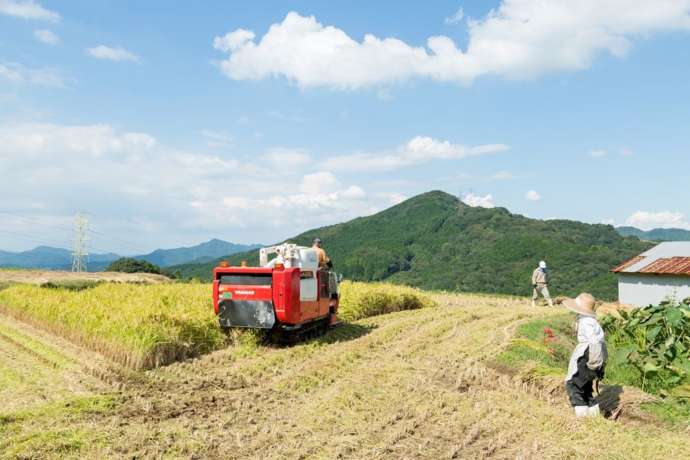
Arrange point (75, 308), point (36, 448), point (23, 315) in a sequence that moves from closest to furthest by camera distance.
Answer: point (36, 448), point (75, 308), point (23, 315)

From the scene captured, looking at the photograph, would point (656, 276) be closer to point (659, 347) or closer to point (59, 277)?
point (659, 347)

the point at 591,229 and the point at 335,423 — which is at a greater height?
the point at 591,229

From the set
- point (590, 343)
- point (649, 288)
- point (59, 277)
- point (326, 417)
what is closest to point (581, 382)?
point (590, 343)

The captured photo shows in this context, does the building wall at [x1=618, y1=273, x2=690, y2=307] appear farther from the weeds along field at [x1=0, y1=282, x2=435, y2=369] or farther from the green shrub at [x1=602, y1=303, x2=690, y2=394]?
the weeds along field at [x1=0, y1=282, x2=435, y2=369]

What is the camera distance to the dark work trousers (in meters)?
7.54

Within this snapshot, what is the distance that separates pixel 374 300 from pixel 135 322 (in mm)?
9706

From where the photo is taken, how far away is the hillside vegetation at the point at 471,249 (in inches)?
2416

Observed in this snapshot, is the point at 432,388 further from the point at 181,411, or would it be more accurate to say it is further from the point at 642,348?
the point at 642,348

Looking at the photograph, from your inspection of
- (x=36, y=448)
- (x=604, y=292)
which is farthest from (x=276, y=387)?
(x=604, y=292)

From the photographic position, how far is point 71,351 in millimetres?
11125

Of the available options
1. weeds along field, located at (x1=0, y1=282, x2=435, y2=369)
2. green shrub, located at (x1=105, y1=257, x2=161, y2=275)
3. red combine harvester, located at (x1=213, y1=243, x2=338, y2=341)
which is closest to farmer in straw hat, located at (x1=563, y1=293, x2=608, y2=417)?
red combine harvester, located at (x1=213, y1=243, x2=338, y2=341)

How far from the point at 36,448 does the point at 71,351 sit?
5.52 meters

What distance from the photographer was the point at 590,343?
7.56 meters

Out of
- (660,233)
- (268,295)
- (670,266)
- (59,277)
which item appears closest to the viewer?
(268,295)
